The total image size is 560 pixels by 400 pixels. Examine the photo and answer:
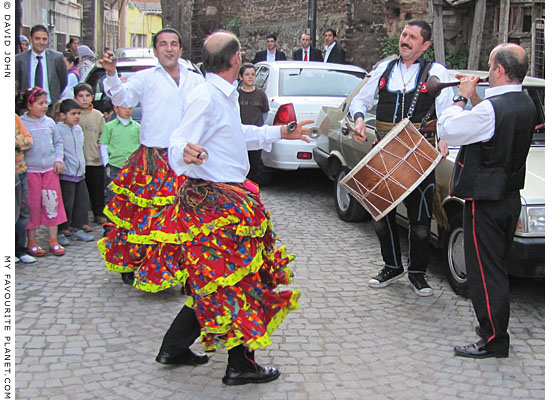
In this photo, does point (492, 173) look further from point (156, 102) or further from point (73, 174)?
point (73, 174)

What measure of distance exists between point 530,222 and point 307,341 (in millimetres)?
1793

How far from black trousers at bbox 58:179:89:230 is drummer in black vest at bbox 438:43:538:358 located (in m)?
4.11

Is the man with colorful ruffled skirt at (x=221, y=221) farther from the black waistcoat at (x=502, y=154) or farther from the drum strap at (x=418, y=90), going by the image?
the drum strap at (x=418, y=90)

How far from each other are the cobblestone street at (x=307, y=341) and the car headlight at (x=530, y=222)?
2.26 ft

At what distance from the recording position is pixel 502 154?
14.7 ft

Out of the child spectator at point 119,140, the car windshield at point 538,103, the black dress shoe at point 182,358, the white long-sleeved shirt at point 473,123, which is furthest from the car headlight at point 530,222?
the child spectator at point 119,140

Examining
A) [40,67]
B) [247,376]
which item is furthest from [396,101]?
[40,67]

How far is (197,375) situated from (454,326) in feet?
6.45

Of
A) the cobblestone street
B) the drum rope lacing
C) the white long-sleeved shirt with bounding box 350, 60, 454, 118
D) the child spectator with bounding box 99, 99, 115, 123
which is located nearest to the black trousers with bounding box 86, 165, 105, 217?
the child spectator with bounding box 99, 99, 115, 123

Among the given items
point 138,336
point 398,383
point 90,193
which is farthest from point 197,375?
point 90,193

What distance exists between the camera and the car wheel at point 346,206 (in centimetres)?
807

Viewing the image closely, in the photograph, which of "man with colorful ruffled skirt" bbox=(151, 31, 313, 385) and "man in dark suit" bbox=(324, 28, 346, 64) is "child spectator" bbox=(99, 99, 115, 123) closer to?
"man with colorful ruffled skirt" bbox=(151, 31, 313, 385)

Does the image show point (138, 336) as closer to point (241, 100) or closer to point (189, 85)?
point (189, 85)
